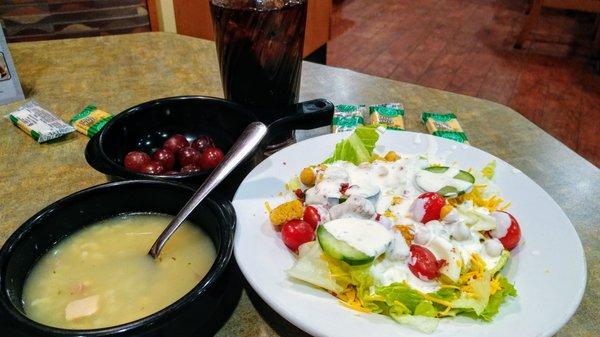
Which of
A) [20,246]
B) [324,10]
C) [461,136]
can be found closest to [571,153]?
[461,136]

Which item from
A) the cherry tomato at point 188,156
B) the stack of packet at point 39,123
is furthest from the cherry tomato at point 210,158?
the stack of packet at point 39,123

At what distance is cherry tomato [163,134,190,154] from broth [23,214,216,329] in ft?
0.63

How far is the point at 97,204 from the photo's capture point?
2.37 ft

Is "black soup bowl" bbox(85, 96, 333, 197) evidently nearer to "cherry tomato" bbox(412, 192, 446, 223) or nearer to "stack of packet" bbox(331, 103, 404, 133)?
"stack of packet" bbox(331, 103, 404, 133)

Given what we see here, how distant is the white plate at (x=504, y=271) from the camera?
58 cm

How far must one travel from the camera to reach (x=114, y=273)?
66cm

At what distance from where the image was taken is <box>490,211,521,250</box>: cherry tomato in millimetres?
706

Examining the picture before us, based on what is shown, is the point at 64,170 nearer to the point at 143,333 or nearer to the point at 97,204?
the point at 97,204

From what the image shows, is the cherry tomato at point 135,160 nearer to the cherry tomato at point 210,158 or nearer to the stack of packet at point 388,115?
the cherry tomato at point 210,158

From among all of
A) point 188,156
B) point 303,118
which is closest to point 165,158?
point 188,156

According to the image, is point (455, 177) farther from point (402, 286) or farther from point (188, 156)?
point (188, 156)

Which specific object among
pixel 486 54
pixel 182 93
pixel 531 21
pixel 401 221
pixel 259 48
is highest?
pixel 259 48

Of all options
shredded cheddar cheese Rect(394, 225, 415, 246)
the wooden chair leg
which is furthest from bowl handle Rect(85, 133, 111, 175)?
the wooden chair leg

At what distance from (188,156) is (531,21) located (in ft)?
11.9
